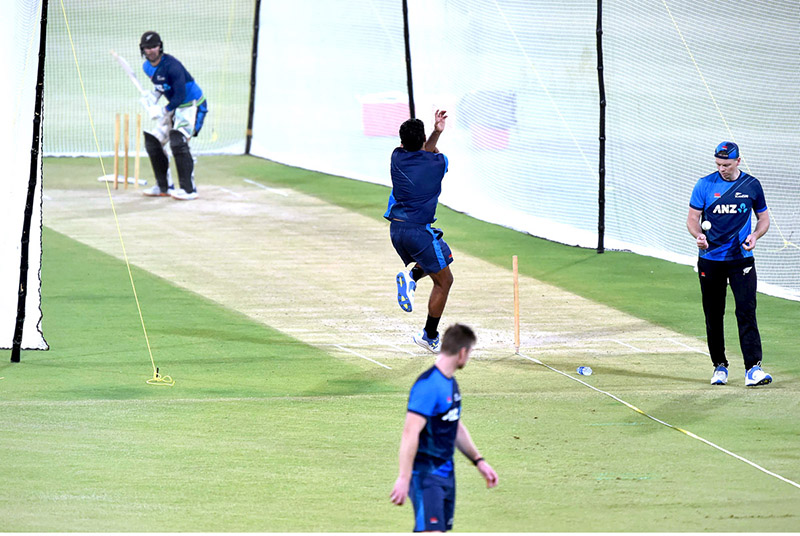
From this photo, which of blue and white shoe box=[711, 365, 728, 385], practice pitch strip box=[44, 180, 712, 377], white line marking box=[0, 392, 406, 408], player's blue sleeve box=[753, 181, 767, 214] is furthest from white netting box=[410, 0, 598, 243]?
white line marking box=[0, 392, 406, 408]

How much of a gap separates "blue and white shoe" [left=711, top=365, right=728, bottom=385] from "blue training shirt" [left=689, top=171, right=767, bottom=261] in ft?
3.27

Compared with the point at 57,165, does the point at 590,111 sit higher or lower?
higher

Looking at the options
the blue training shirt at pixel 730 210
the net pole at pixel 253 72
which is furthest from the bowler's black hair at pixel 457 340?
the net pole at pixel 253 72

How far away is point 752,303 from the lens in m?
10.1

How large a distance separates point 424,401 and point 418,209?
5.55 metres

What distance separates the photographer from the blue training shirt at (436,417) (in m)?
5.66

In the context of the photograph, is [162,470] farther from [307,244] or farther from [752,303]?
[307,244]

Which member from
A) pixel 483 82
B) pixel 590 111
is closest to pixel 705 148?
pixel 590 111

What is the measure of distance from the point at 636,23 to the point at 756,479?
11.3 m

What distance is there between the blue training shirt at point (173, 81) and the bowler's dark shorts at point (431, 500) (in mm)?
13691

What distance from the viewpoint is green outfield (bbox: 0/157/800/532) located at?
283 inches

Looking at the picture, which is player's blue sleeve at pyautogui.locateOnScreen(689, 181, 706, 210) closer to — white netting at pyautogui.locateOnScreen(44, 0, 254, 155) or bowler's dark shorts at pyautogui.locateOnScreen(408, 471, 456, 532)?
bowler's dark shorts at pyautogui.locateOnScreen(408, 471, 456, 532)

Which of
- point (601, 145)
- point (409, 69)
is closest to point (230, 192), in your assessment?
point (409, 69)

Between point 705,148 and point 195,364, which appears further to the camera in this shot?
point 705,148
